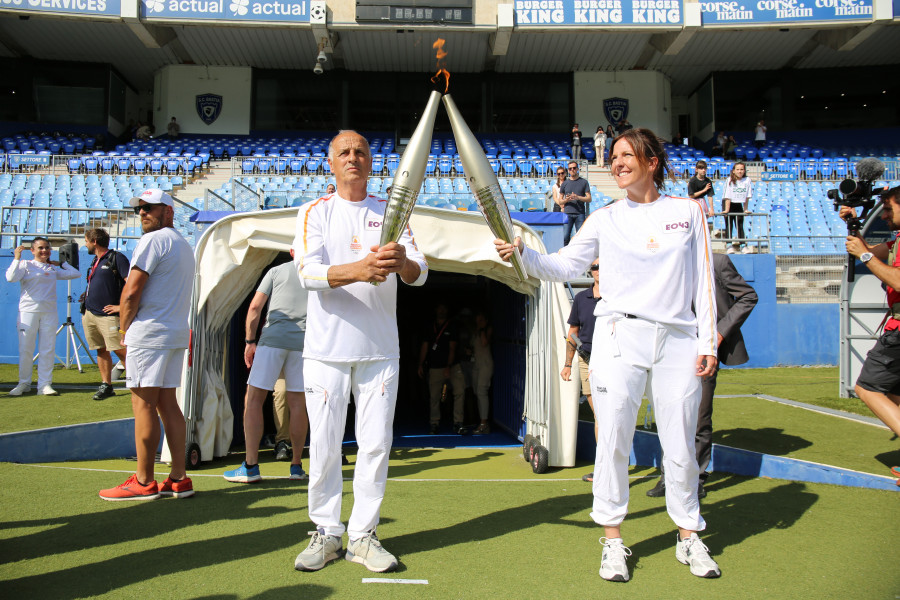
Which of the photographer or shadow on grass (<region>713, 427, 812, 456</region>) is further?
shadow on grass (<region>713, 427, 812, 456</region>)

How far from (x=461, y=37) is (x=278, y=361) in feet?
64.2

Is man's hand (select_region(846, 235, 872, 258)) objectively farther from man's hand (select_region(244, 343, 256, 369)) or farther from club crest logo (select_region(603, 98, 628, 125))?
club crest logo (select_region(603, 98, 628, 125))

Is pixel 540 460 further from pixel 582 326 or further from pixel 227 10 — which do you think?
pixel 227 10

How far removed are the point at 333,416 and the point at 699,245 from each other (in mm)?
2024

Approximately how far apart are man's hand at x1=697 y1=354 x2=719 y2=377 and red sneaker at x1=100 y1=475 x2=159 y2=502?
3507 millimetres

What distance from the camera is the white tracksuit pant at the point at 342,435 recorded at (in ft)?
10.0

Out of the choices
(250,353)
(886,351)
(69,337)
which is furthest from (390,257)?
(69,337)

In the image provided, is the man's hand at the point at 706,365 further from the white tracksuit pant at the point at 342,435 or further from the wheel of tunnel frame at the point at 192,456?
the wheel of tunnel frame at the point at 192,456

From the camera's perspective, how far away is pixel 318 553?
118 inches

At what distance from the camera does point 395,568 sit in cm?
296

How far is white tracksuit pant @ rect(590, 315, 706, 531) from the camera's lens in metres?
3.04

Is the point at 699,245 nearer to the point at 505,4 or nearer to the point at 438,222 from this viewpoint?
the point at 438,222

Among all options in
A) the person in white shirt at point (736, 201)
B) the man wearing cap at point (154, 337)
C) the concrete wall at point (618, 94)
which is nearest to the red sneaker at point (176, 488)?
the man wearing cap at point (154, 337)

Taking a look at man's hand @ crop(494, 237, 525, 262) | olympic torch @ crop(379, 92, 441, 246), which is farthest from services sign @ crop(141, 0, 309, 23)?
man's hand @ crop(494, 237, 525, 262)
